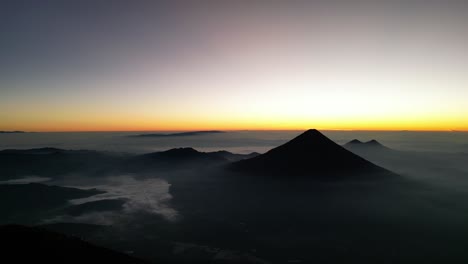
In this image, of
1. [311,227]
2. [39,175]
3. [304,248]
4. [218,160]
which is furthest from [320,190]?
[39,175]

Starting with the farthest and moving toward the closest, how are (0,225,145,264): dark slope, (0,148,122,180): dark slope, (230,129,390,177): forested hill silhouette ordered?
(0,148,122,180): dark slope
(230,129,390,177): forested hill silhouette
(0,225,145,264): dark slope

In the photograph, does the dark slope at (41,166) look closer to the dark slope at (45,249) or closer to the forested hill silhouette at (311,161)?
the forested hill silhouette at (311,161)

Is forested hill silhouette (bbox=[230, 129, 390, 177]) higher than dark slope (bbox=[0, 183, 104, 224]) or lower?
higher

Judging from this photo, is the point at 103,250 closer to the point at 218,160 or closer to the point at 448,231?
the point at 448,231

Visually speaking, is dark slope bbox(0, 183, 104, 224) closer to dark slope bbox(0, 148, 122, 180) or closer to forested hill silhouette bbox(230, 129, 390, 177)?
dark slope bbox(0, 148, 122, 180)

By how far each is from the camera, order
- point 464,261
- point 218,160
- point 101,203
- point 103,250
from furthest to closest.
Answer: point 218,160 < point 101,203 < point 464,261 < point 103,250

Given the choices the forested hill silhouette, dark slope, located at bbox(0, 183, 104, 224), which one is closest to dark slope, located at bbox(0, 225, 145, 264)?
dark slope, located at bbox(0, 183, 104, 224)

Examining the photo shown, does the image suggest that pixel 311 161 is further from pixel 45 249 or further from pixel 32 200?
pixel 45 249
